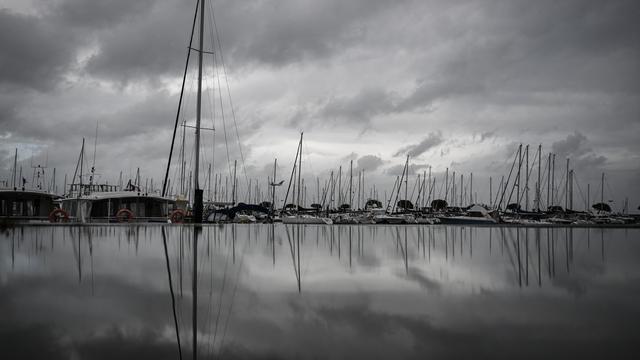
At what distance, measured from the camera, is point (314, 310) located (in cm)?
673

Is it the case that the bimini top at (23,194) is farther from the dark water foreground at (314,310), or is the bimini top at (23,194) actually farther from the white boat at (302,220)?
the dark water foreground at (314,310)

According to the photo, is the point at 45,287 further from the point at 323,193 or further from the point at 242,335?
the point at 323,193

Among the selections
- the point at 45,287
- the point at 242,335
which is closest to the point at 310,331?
the point at 242,335

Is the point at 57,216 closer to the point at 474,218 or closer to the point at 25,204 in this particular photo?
the point at 25,204

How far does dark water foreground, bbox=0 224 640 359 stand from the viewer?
→ 4.86m

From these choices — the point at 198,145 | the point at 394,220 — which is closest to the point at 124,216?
the point at 198,145

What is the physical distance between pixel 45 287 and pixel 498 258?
12068 millimetres

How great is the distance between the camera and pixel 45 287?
8.15 metres

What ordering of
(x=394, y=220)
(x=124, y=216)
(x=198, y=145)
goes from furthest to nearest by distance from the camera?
1. (x=394, y=220)
2. (x=124, y=216)
3. (x=198, y=145)

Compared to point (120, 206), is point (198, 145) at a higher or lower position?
higher

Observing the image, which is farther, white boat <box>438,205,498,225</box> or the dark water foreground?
white boat <box>438,205,498,225</box>

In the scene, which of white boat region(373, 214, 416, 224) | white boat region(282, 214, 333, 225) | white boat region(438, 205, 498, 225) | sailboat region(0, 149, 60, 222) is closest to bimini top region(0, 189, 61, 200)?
sailboat region(0, 149, 60, 222)

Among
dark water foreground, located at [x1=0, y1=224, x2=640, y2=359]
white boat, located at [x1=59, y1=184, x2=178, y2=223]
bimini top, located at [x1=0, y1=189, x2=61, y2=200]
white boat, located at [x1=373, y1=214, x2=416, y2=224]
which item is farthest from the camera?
white boat, located at [x1=373, y1=214, x2=416, y2=224]

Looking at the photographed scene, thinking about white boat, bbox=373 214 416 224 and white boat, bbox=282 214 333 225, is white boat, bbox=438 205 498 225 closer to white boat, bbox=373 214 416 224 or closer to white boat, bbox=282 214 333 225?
white boat, bbox=373 214 416 224
